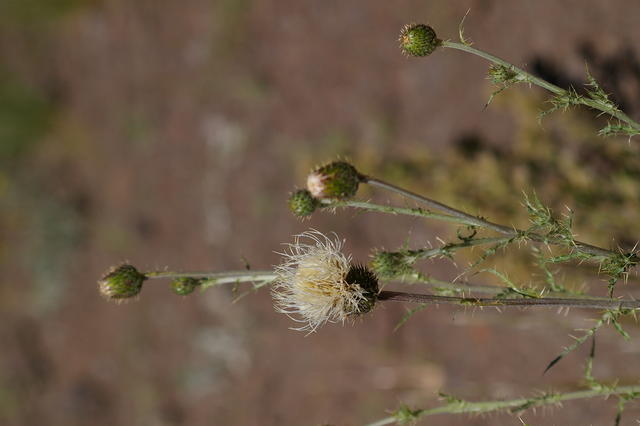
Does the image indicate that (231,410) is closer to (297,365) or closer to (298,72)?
(297,365)

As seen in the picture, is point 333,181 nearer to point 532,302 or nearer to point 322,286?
point 322,286

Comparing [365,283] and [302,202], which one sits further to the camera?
[302,202]

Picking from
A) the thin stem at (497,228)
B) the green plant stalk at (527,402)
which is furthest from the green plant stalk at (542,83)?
the green plant stalk at (527,402)

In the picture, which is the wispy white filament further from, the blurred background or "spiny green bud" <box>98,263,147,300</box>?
the blurred background

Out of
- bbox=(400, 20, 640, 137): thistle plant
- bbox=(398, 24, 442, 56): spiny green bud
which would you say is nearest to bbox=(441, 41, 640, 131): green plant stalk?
bbox=(400, 20, 640, 137): thistle plant

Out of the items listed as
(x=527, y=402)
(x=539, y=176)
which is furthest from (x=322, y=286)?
(x=539, y=176)

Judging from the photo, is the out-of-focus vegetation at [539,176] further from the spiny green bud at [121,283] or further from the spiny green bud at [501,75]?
the spiny green bud at [121,283]
